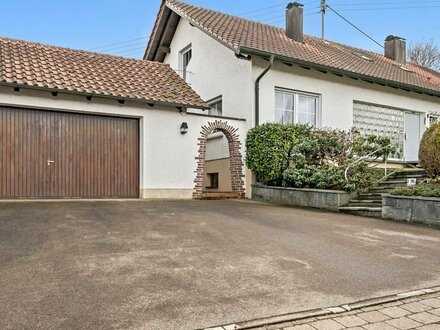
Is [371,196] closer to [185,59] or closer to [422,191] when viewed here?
[422,191]

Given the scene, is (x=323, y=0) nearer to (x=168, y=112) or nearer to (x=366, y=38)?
(x=366, y=38)

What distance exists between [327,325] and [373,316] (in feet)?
1.44

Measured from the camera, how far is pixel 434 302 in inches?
138

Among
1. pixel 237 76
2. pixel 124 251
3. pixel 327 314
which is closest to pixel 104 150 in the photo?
pixel 237 76

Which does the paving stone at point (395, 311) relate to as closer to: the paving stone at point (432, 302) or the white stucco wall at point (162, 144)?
the paving stone at point (432, 302)

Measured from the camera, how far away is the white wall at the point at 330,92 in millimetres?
12381

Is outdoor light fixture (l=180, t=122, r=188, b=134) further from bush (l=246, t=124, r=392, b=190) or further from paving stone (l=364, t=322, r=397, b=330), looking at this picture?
paving stone (l=364, t=322, r=397, b=330)

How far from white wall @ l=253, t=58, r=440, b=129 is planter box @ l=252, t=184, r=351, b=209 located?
2299mm

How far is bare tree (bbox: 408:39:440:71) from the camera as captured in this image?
100 feet

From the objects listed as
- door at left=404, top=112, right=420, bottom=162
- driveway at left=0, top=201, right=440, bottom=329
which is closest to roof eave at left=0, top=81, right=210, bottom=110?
driveway at left=0, top=201, right=440, bottom=329

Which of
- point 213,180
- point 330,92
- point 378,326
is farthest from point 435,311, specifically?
point 330,92

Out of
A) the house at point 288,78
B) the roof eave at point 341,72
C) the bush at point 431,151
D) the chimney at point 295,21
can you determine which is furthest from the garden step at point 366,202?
the chimney at point 295,21

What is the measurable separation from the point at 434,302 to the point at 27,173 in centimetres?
895

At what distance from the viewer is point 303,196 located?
402 inches
